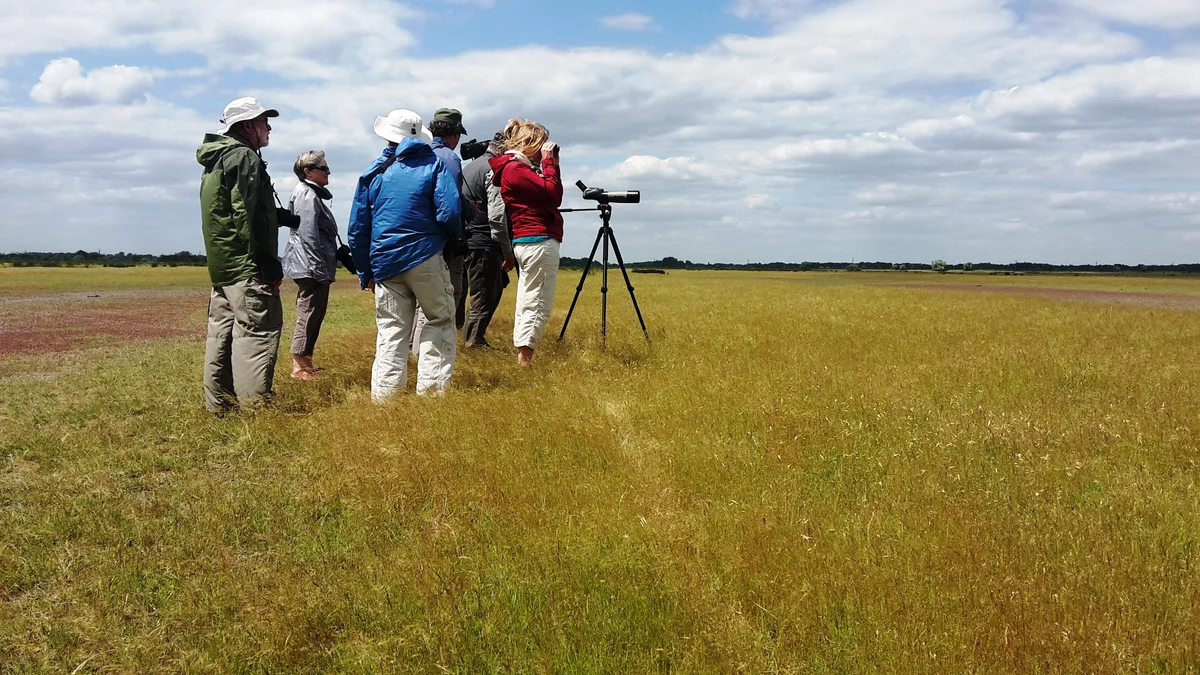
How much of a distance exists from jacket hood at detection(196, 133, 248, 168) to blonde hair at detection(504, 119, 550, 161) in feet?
7.93

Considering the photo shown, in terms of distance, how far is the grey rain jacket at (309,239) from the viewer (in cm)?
827

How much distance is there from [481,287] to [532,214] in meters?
1.76

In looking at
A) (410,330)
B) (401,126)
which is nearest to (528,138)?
(401,126)

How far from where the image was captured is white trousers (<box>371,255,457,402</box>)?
21.4 ft

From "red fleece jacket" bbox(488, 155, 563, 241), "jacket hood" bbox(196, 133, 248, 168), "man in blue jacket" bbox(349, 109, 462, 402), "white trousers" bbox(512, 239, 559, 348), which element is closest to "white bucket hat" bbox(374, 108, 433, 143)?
"man in blue jacket" bbox(349, 109, 462, 402)

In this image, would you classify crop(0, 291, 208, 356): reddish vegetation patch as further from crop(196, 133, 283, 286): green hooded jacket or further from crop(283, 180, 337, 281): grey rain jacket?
crop(196, 133, 283, 286): green hooded jacket

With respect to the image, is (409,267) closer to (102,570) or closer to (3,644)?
(102,570)

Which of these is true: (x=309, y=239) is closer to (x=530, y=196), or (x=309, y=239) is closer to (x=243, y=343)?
(x=243, y=343)

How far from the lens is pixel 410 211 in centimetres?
636

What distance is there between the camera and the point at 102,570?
352 centimetres

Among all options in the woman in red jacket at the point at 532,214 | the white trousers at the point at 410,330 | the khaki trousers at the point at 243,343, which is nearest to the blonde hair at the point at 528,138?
the woman in red jacket at the point at 532,214

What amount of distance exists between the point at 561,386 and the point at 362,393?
74.6 inches

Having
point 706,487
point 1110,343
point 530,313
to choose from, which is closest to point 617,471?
point 706,487

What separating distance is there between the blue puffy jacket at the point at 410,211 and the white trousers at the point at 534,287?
1.12m
